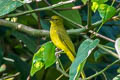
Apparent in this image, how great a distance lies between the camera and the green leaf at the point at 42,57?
4.37 ft

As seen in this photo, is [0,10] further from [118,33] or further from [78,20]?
[118,33]

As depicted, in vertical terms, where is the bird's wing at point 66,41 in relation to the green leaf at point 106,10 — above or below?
below

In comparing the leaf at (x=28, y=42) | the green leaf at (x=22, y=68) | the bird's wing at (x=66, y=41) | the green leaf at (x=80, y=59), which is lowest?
the green leaf at (x=22, y=68)

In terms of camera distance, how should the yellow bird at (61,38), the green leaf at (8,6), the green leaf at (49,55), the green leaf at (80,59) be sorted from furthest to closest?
the yellow bird at (61,38), the green leaf at (8,6), the green leaf at (49,55), the green leaf at (80,59)

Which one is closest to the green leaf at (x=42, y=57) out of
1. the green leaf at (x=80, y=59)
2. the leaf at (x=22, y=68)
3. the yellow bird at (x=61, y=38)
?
the green leaf at (x=80, y=59)

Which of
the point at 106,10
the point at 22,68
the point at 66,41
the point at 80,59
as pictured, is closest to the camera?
the point at 80,59

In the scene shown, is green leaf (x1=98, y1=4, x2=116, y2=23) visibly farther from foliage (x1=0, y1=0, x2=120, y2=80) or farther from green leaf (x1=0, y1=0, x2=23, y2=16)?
green leaf (x1=0, y1=0, x2=23, y2=16)

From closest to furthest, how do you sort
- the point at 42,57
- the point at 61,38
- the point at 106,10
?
the point at 106,10 < the point at 42,57 < the point at 61,38

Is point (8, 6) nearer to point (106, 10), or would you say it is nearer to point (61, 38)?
point (106, 10)

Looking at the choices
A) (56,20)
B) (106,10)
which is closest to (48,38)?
(56,20)

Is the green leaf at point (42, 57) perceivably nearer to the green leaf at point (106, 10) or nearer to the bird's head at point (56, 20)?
the green leaf at point (106, 10)

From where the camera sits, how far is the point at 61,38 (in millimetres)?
2256

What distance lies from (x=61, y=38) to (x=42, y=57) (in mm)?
898

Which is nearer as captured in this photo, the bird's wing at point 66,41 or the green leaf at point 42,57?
the green leaf at point 42,57
